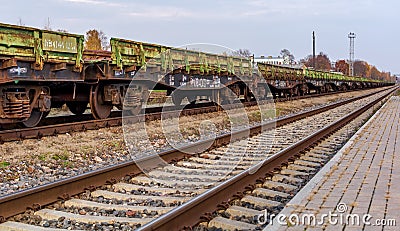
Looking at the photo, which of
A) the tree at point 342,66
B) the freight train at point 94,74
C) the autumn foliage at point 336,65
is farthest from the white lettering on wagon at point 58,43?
the tree at point 342,66

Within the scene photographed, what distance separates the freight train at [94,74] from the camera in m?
10.7

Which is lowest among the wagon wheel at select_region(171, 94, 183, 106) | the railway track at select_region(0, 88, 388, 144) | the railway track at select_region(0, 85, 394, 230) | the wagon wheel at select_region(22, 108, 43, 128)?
the railway track at select_region(0, 85, 394, 230)

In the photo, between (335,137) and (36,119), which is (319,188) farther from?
(36,119)

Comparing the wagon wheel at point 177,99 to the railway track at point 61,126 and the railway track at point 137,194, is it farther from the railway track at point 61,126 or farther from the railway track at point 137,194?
the railway track at point 137,194

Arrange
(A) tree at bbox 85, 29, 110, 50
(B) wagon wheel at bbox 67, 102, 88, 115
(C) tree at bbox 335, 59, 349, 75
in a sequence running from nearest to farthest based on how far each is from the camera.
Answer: (B) wagon wheel at bbox 67, 102, 88, 115 → (A) tree at bbox 85, 29, 110, 50 → (C) tree at bbox 335, 59, 349, 75

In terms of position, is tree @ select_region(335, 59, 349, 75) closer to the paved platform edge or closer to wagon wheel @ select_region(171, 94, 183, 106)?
wagon wheel @ select_region(171, 94, 183, 106)

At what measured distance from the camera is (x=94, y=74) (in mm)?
13547

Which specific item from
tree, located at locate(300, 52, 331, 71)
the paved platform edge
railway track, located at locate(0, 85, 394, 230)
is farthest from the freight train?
tree, located at locate(300, 52, 331, 71)

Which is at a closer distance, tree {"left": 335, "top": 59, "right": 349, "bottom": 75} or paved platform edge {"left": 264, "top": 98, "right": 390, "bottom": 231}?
paved platform edge {"left": 264, "top": 98, "right": 390, "bottom": 231}

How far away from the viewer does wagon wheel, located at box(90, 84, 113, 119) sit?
1387 cm

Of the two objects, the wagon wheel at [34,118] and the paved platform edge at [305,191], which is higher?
the wagon wheel at [34,118]

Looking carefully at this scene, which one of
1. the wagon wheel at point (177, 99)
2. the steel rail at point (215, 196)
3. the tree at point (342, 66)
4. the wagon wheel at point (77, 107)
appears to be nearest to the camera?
the steel rail at point (215, 196)

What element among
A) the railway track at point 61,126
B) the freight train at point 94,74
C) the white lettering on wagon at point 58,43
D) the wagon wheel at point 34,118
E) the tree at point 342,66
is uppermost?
the tree at point 342,66

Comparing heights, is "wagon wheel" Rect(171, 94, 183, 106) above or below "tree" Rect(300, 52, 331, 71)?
below
